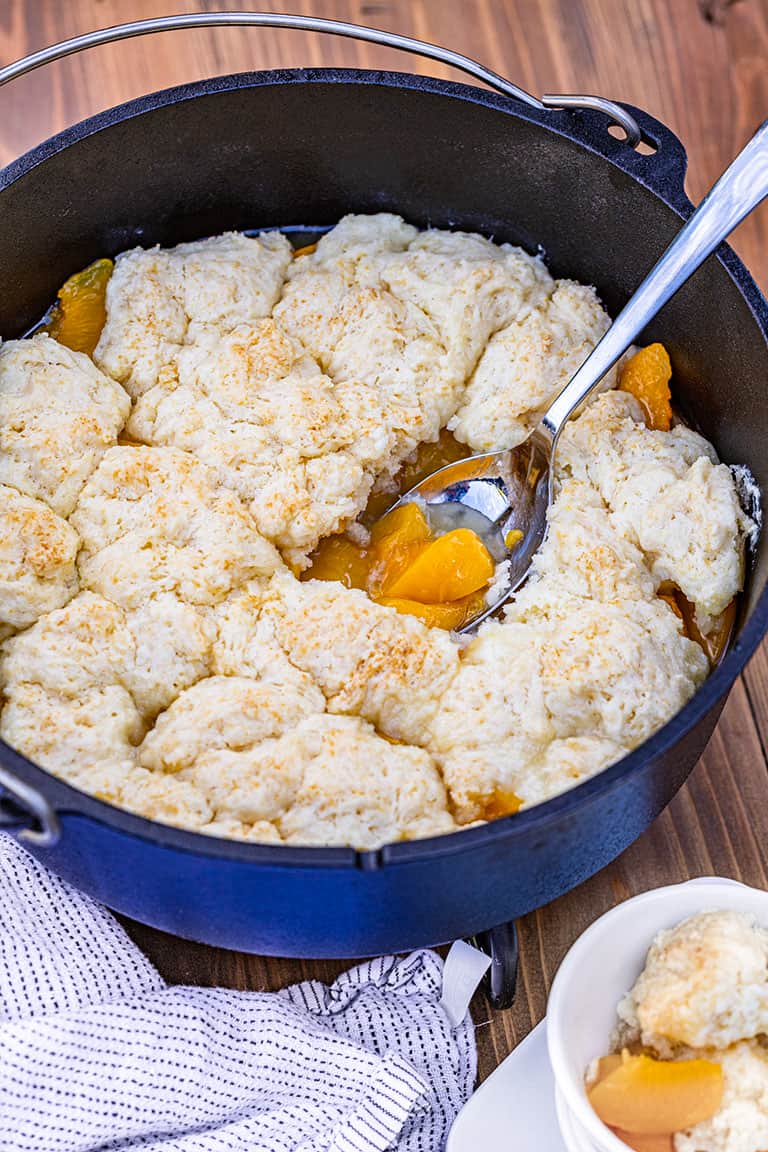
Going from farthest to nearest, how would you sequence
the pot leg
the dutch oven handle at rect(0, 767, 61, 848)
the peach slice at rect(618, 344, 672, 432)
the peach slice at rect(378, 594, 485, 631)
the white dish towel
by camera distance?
the peach slice at rect(618, 344, 672, 432)
the peach slice at rect(378, 594, 485, 631)
the pot leg
the white dish towel
the dutch oven handle at rect(0, 767, 61, 848)

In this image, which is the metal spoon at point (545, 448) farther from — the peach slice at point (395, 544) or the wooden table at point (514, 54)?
the wooden table at point (514, 54)

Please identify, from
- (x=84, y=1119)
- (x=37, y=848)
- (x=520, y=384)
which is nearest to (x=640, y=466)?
(x=520, y=384)

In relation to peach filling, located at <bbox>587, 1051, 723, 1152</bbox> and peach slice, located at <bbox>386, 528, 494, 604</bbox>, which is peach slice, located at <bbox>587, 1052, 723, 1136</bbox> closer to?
peach filling, located at <bbox>587, 1051, 723, 1152</bbox>

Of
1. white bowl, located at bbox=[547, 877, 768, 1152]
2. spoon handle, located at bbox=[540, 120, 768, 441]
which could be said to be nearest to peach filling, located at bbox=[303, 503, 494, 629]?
spoon handle, located at bbox=[540, 120, 768, 441]

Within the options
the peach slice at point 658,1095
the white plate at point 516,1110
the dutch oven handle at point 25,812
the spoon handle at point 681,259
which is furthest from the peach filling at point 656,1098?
the spoon handle at point 681,259

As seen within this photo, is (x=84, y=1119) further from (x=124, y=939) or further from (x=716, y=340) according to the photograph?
(x=716, y=340)

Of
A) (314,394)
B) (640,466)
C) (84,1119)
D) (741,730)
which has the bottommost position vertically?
(741,730)

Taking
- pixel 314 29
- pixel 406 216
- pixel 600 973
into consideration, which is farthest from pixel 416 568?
pixel 314 29
